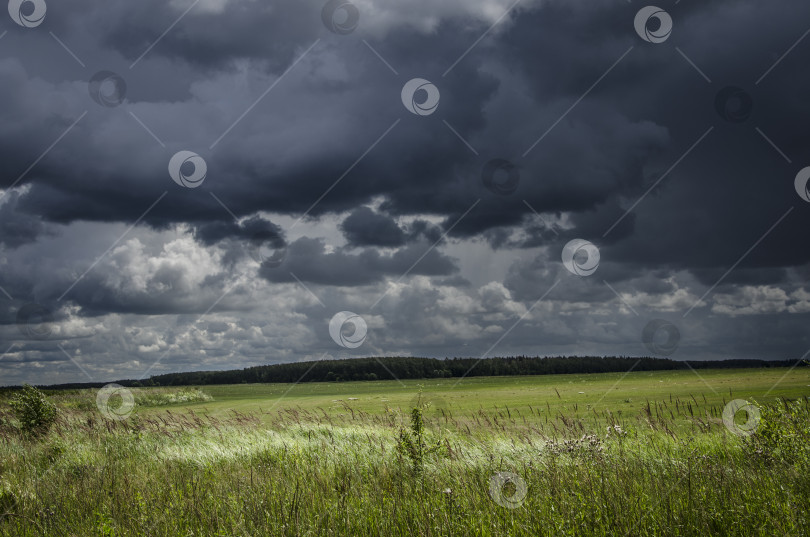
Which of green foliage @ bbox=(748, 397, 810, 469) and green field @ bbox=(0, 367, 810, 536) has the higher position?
green foliage @ bbox=(748, 397, 810, 469)

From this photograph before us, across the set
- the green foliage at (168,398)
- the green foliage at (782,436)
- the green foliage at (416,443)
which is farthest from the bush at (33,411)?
the green foliage at (168,398)

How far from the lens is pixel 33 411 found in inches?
998

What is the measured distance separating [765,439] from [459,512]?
30.2ft

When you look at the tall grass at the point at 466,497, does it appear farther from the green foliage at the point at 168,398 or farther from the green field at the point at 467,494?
the green foliage at the point at 168,398

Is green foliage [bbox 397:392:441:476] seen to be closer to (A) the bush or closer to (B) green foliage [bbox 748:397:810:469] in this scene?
(B) green foliage [bbox 748:397:810:469]

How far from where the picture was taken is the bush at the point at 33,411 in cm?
2497

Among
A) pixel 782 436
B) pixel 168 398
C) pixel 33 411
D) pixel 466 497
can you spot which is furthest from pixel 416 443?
pixel 168 398

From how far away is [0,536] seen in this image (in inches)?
342

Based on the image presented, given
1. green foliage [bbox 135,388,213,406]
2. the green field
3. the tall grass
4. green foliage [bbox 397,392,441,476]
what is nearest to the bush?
the green field

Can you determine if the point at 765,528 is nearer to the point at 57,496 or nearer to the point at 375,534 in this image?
the point at 375,534

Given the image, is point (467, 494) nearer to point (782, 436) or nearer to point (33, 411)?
point (782, 436)

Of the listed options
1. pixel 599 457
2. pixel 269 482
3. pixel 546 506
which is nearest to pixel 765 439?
pixel 599 457

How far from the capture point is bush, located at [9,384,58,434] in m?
25.0

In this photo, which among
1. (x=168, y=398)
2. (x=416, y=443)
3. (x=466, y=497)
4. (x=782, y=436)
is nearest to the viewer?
(x=466, y=497)
